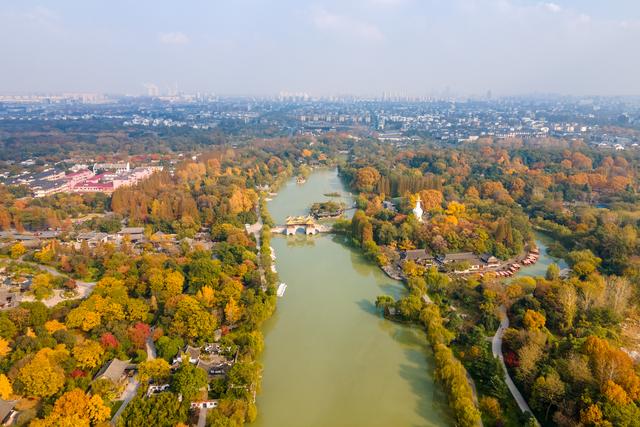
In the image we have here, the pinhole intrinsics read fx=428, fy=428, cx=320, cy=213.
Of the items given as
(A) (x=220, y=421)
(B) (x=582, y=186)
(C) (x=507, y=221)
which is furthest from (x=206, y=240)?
(B) (x=582, y=186)

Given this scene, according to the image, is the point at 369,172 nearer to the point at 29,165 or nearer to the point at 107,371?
the point at 107,371

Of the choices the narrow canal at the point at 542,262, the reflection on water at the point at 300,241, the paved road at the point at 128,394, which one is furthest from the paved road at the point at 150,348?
the narrow canal at the point at 542,262

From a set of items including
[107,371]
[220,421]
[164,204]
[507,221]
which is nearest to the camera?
[220,421]

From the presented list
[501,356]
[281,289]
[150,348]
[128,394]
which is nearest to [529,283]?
[501,356]

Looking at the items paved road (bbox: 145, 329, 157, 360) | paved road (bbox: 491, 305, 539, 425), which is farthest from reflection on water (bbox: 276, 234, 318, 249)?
paved road (bbox: 491, 305, 539, 425)

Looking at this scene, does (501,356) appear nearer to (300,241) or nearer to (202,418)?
(202,418)

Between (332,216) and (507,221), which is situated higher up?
(507,221)
